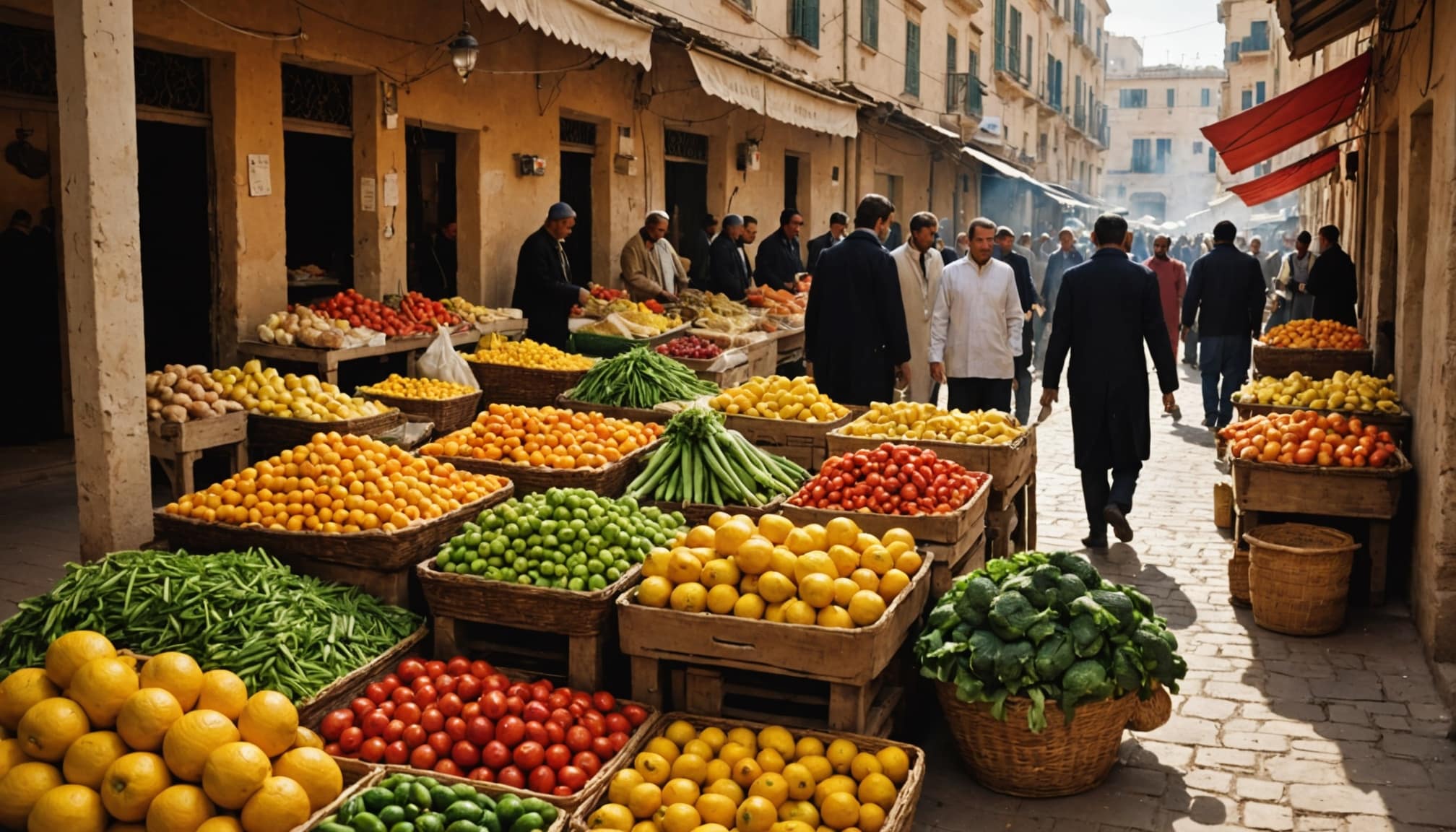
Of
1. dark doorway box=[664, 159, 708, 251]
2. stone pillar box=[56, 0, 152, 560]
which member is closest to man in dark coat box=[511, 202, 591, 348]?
stone pillar box=[56, 0, 152, 560]

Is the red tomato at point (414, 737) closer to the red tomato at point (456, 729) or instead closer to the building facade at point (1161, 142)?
the red tomato at point (456, 729)

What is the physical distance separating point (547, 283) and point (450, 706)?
673 centimetres

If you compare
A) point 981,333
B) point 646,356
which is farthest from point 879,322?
point 646,356

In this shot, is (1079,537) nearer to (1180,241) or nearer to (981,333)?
(981,333)

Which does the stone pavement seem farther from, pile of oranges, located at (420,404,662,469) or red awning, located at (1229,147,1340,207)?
red awning, located at (1229,147,1340,207)

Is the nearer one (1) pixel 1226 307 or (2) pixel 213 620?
(2) pixel 213 620

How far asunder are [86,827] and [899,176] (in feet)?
76.9

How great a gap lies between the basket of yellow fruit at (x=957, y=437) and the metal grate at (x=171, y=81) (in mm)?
4940

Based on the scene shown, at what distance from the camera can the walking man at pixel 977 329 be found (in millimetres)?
9148

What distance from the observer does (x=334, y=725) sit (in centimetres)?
429

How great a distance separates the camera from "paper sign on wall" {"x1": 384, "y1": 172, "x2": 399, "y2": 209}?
10.3m

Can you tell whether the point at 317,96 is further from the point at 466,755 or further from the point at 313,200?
the point at 466,755

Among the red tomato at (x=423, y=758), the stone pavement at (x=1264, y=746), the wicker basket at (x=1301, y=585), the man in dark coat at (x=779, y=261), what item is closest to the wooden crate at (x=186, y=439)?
the red tomato at (x=423, y=758)

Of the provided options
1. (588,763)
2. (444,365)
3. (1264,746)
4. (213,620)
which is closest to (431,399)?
(444,365)
